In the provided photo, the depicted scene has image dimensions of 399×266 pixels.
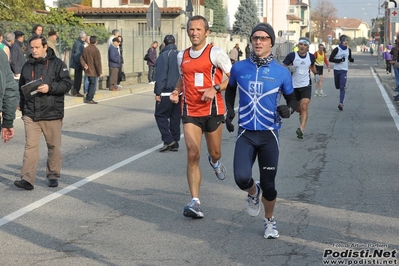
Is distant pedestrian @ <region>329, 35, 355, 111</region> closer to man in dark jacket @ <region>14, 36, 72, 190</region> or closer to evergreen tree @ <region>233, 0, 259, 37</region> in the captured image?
man in dark jacket @ <region>14, 36, 72, 190</region>

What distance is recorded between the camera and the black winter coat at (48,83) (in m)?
9.73

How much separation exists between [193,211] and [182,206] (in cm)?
76

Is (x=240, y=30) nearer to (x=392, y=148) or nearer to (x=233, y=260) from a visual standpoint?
(x=392, y=148)

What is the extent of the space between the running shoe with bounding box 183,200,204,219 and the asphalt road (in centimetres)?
6

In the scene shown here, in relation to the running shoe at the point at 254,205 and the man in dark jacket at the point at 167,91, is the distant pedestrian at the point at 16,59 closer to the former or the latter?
the man in dark jacket at the point at 167,91

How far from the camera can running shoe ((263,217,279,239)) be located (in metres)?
7.11

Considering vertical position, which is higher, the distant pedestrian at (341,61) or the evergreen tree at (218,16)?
the evergreen tree at (218,16)

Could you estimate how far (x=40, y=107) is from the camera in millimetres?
9742

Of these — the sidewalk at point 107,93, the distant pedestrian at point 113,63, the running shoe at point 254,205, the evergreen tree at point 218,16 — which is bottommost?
the sidewalk at point 107,93

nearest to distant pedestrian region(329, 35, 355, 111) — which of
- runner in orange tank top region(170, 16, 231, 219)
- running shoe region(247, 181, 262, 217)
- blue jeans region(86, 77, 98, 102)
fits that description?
blue jeans region(86, 77, 98, 102)

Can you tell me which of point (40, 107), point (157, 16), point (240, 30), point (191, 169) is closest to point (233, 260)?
point (191, 169)

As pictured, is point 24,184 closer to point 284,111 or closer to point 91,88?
point 284,111

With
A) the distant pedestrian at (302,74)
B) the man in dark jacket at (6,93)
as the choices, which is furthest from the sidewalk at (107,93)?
the man in dark jacket at (6,93)

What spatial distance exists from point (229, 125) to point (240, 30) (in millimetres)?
81775
